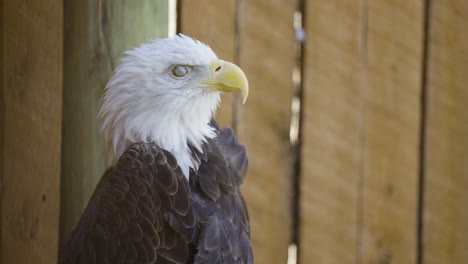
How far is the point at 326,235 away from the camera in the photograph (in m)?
3.54

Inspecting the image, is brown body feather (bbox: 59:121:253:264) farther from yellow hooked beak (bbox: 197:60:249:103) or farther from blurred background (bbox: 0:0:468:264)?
blurred background (bbox: 0:0:468:264)

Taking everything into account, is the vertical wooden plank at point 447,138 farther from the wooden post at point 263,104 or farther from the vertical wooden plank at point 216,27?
the vertical wooden plank at point 216,27

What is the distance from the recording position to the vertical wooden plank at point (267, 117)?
3.35 metres

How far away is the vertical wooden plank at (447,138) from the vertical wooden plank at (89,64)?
1.30 meters

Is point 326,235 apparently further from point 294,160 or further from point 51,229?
point 51,229

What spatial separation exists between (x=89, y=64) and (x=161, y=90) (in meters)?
0.27

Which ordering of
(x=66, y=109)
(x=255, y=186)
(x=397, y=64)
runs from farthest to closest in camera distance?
(x=397, y=64) < (x=255, y=186) < (x=66, y=109)

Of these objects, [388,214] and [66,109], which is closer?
[66,109]

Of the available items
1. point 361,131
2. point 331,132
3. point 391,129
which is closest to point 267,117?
point 331,132

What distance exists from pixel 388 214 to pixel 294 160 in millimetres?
478

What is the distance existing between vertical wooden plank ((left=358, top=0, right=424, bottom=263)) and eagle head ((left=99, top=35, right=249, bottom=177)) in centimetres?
99

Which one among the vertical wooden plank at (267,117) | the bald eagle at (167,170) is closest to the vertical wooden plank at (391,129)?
the vertical wooden plank at (267,117)

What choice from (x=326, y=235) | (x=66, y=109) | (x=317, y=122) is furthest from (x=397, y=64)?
(x=66, y=109)

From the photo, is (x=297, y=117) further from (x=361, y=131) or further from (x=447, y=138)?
(x=447, y=138)
